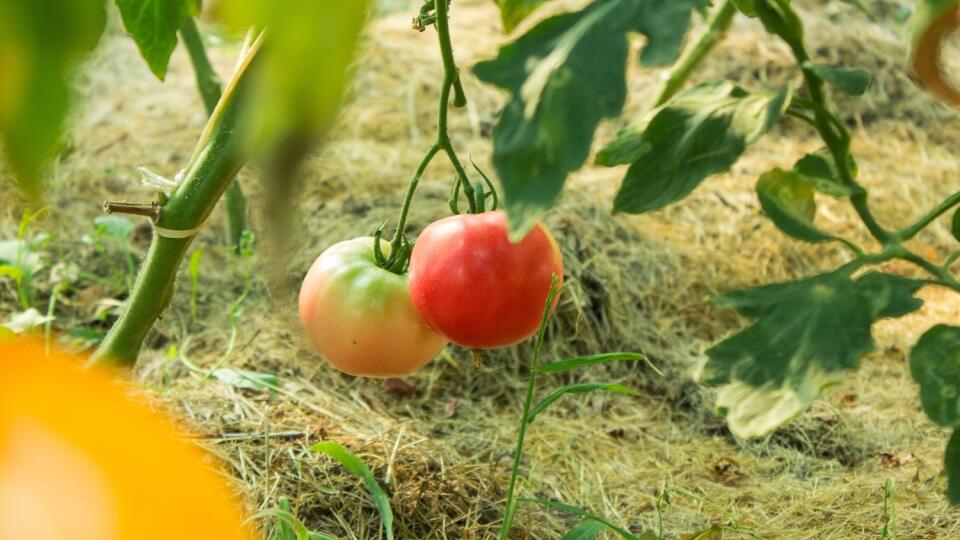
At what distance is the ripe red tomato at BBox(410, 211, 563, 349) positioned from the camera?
4.08ft

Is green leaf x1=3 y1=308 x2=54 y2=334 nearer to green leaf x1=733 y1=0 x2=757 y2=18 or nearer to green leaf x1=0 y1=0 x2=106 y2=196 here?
green leaf x1=733 y1=0 x2=757 y2=18

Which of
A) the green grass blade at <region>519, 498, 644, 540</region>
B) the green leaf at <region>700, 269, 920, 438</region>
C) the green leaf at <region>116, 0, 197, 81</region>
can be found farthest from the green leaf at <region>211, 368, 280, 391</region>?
the green leaf at <region>700, 269, 920, 438</region>

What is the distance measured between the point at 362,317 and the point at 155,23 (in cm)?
42

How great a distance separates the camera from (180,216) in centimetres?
134

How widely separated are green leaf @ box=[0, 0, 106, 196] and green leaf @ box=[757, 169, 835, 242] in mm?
1069

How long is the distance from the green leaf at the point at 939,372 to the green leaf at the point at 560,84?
1.52 feet

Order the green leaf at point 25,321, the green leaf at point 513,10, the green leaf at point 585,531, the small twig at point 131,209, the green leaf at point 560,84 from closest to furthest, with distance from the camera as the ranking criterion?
the green leaf at point 560,84 < the green leaf at point 513,10 < the small twig at point 131,209 < the green leaf at point 585,531 < the green leaf at point 25,321

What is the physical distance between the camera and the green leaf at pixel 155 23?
1.10 m

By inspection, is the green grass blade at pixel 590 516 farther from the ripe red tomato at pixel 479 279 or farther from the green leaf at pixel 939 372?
the green leaf at pixel 939 372

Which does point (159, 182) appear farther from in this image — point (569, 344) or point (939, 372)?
point (569, 344)

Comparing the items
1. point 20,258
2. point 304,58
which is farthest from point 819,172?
point 20,258

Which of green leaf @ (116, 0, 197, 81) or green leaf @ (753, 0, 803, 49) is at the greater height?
green leaf @ (116, 0, 197, 81)

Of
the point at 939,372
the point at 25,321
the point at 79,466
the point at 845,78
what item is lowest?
the point at 25,321

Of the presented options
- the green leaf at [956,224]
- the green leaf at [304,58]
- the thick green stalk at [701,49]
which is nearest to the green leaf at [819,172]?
the green leaf at [956,224]
